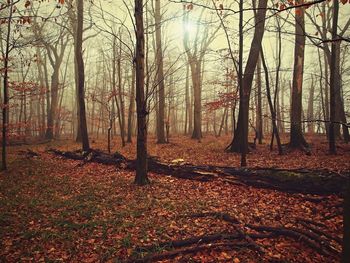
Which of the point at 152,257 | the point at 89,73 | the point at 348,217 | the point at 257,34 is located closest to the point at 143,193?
the point at 152,257

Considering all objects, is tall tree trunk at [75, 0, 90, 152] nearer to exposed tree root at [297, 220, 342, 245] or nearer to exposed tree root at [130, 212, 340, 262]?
exposed tree root at [130, 212, 340, 262]

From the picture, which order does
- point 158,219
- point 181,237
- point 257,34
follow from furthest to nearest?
point 257,34, point 158,219, point 181,237

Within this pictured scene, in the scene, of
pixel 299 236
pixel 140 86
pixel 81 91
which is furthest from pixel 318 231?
pixel 81 91

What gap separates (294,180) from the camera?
A: 22.0 feet

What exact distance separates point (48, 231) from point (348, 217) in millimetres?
5481


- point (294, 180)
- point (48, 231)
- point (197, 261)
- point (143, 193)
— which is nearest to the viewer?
point (197, 261)

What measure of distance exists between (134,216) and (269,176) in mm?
4238

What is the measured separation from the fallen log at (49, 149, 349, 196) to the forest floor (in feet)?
0.80

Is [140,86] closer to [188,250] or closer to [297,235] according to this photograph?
[188,250]

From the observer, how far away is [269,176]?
7.22 meters

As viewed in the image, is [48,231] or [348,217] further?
[48,231]

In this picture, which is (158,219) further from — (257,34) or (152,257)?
(257,34)

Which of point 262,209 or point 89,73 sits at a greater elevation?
point 89,73

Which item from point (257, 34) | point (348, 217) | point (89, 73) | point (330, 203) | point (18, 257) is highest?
point (89, 73)
